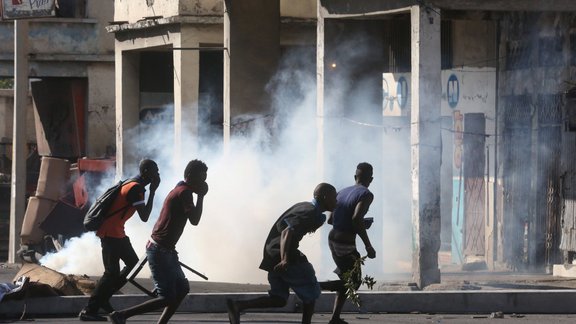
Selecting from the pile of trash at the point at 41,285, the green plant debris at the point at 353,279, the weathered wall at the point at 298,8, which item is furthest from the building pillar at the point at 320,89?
the green plant debris at the point at 353,279

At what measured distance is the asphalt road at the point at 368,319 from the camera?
12594 millimetres

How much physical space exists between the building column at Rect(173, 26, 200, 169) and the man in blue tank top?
10507 millimetres

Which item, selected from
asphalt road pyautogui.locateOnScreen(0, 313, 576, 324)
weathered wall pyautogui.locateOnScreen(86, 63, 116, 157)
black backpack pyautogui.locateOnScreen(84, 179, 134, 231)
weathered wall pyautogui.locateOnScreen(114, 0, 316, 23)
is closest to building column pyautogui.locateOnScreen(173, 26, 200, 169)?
weathered wall pyautogui.locateOnScreen(114, 0, 316, 23)

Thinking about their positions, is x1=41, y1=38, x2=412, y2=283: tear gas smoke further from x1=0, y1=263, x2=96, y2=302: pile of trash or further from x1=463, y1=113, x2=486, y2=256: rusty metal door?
x1=0, y1=263, x2=96, y2=302: pile of trash

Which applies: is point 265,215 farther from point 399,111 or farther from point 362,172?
point 362,172

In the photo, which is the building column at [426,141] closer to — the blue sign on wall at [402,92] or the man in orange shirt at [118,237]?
the blue sign on wall at [402,92]

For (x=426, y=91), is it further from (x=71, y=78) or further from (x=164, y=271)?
(x=71, y=78)

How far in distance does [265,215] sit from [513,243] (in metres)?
3.63

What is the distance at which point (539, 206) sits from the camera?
1867 cm

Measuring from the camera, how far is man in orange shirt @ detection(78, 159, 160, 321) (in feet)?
38.3

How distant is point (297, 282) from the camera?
34.6 feet

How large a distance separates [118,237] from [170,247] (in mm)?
1520

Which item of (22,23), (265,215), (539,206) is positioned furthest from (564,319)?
(22,23)

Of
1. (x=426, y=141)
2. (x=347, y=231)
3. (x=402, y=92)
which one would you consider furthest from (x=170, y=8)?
(x=347, y=231)
